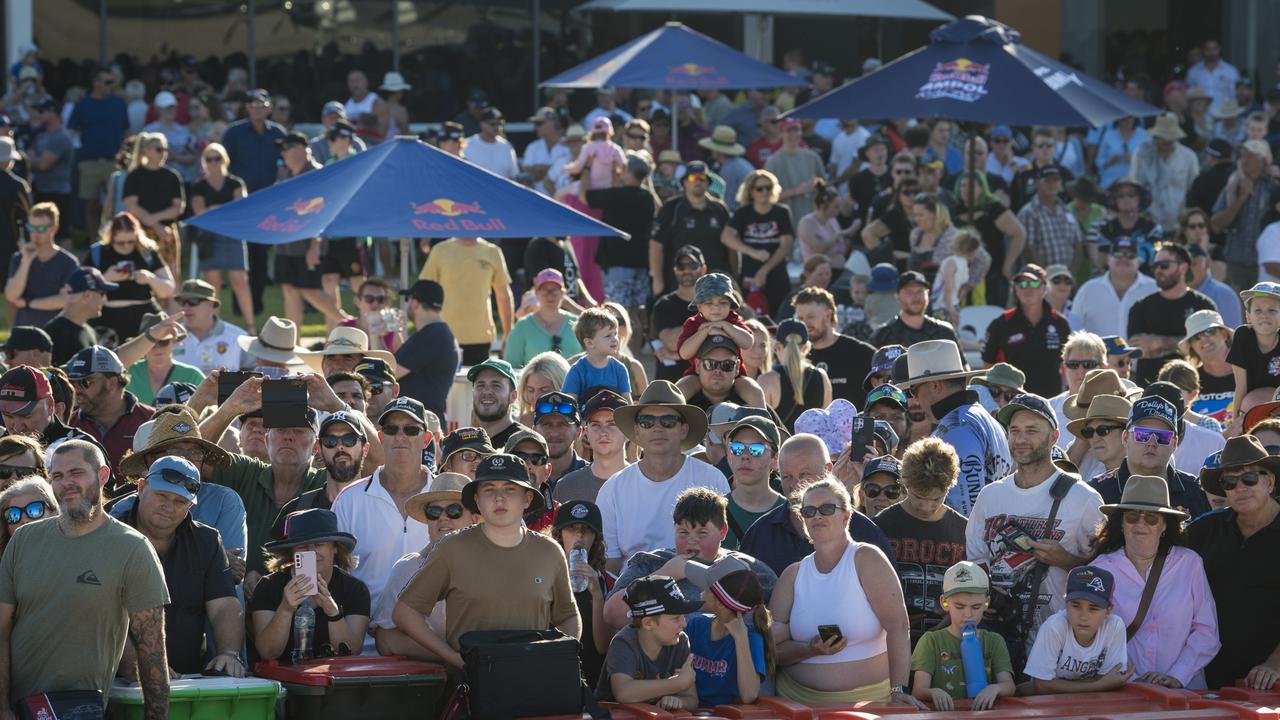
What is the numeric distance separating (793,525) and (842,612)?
2.15 feet

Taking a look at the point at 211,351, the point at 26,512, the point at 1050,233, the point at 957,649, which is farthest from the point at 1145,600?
the point at 1050,233

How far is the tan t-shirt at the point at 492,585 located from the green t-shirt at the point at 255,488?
4.57 feet

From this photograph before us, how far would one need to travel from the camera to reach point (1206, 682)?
799 centimetres

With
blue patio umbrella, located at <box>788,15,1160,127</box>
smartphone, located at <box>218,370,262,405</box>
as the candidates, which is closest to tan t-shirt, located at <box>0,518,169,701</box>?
smartphone, located at <box>218,370,262,405</box>

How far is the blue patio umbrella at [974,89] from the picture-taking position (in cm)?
1458

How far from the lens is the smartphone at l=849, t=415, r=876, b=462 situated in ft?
29.7

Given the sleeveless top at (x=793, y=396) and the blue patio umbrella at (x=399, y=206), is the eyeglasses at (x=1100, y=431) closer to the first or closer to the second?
the sleeveless top at (x=793, y=396)

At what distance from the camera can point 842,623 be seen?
7.41 m

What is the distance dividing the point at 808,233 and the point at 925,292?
174 inches

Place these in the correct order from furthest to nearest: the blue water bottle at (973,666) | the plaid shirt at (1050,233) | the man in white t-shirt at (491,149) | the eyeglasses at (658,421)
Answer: the man in white t-shirt at (491,149) → the plaid shirt at (1050,233) → the eyeglasses at (658,421) → the blue water bottle at (973,666)

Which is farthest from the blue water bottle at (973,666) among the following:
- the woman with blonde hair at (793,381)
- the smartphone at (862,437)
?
the woman with blonde hair at (793,381)

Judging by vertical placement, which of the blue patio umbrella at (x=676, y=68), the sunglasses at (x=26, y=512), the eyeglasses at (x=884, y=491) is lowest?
the eyeglasses at (x=884, y=491)

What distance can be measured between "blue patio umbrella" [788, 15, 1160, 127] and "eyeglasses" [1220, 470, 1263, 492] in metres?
6.65

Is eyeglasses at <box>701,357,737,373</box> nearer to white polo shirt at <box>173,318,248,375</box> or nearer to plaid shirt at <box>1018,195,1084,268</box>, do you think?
white polo shirt at <box>173,318,248,375</box>
